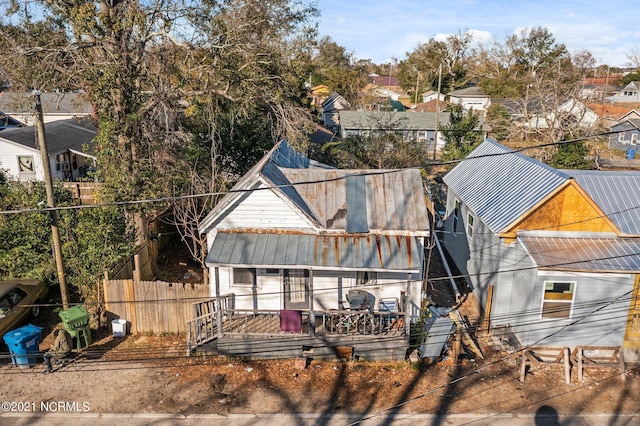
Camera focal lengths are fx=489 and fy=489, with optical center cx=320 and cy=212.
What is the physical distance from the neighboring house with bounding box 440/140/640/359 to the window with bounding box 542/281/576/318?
0.09 feet

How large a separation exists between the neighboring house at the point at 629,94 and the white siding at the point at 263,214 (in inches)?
3217

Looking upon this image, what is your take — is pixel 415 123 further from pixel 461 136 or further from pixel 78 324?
pixel 78 324

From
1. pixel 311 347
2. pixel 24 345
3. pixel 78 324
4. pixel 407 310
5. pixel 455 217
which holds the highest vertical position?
pixel 455 217

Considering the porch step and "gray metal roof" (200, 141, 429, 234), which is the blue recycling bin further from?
"gray metal roof" (200, 141, 429, 234)

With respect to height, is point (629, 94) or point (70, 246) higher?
point (629, 94)

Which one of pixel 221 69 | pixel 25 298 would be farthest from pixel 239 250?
pixel 221 69

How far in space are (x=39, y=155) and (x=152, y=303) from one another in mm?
20531

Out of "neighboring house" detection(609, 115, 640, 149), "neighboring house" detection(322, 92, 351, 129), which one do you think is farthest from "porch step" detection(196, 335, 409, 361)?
"neighboring house" detection(609, 115, 640, 149)

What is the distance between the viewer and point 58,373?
1366 centimetres

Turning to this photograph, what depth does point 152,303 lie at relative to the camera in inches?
610

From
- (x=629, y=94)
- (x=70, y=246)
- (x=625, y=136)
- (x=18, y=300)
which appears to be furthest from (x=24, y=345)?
(x=629, y=94)

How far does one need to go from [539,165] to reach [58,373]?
647 inches

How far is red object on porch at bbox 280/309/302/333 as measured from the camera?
45.3ft

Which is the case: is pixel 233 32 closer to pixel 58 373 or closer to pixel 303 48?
pixel 303 48
